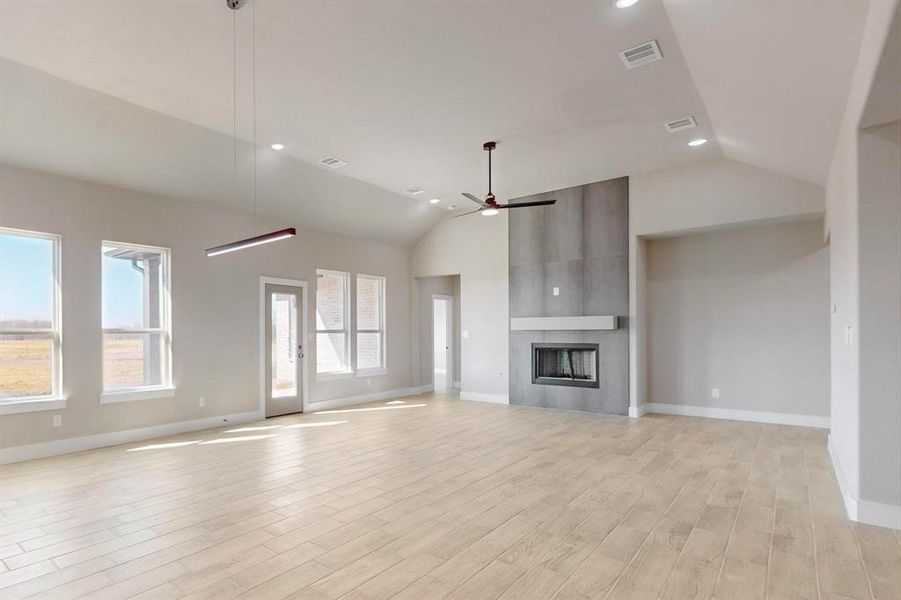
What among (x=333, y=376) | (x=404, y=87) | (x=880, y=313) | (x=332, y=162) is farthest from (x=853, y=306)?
(x=333, y=376)

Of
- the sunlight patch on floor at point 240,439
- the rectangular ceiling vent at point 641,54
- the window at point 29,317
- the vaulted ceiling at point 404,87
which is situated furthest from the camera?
the sunlight patch on floor at point 240,439

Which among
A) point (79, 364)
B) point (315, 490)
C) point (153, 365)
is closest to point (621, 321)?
point (315, 490)

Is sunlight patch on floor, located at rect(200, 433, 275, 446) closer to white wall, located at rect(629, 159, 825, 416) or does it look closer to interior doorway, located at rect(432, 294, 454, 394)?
interior doorway, located at rect(432, 294, 454, 394)

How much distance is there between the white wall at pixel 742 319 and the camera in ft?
20.6

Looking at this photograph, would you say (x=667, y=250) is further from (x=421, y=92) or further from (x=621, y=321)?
(x=421, y=92)

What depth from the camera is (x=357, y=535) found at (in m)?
3.13

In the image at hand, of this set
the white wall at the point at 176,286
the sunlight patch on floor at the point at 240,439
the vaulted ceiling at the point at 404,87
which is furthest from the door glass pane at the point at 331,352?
the vaulted ceiling at the point at 404,87

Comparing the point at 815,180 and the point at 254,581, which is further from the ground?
the point at 815,180

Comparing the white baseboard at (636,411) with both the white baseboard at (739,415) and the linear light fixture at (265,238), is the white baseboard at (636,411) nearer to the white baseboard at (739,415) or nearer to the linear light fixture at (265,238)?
the white baseboard at (739,415)

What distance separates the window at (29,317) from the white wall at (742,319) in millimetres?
7896

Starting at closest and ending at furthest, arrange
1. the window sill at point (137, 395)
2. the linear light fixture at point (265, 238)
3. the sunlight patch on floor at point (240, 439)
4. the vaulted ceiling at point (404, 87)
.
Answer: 1. the vaulted ceiling at point (404, 87)
2. the linear light fixture at point (265, 238)
3. the window sill at point (137, 395)
4. the sunlight patch on floor at point (240, 439)

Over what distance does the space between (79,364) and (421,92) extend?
4.91m

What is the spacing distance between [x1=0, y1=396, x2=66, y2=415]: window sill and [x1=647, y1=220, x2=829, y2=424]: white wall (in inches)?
307

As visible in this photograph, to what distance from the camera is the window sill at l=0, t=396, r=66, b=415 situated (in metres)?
4.89
